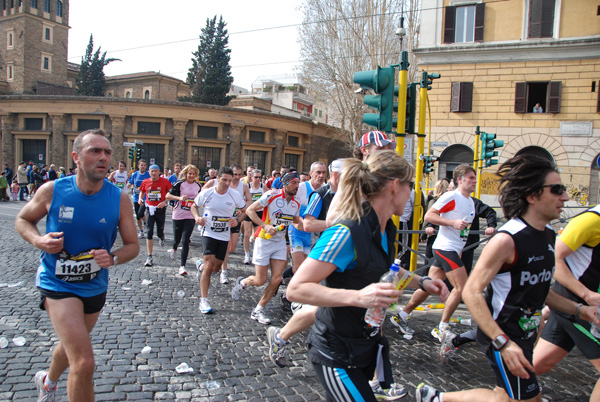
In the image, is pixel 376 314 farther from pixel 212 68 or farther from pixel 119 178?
pixel 212 68

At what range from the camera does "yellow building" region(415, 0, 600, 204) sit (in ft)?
69.6

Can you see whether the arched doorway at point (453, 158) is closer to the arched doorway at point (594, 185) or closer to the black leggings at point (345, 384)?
the arched doorway at point (594, 185)

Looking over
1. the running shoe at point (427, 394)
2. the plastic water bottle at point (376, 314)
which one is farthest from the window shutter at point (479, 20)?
the plastic water bottle at point (376, 314)

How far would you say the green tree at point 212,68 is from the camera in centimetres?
4494

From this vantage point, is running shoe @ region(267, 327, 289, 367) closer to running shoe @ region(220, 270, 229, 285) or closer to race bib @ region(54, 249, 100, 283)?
race bib @ region(54, 249, 100, 283)

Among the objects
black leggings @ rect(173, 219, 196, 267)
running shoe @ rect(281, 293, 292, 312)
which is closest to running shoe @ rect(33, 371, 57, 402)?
running shoe @ rect(281, 293, 292, 312)

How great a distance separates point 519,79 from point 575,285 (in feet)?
73.4

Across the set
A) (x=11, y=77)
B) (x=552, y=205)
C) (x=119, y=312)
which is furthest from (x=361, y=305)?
(x=11, y=77)

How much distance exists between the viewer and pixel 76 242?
314 cm

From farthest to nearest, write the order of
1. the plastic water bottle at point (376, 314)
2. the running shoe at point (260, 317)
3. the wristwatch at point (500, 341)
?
1. the running shoe at point (260, 317)
2. the wristwatch at point (500, 341)
3. the plastic water bottle at point (376, 314)

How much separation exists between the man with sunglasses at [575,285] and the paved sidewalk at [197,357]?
1145mm

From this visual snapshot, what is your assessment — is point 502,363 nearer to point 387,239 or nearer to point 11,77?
point 387,239

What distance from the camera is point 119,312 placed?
581 cm

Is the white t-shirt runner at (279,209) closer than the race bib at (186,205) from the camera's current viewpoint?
Yes
